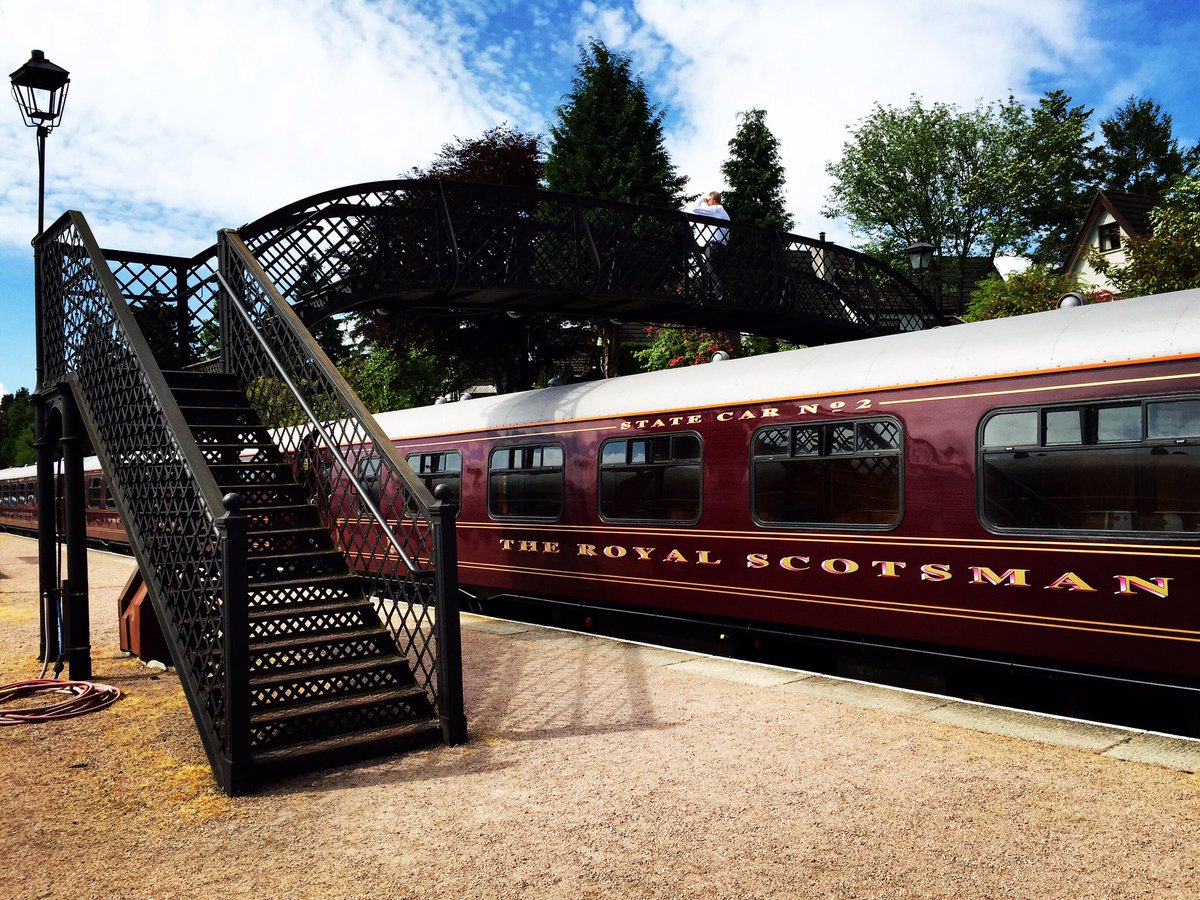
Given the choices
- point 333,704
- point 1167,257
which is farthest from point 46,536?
point 1167,257

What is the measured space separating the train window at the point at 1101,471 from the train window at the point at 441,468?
301 inches

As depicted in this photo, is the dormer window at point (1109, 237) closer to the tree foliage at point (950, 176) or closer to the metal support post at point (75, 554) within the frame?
the tree foliage at point (950, 176)

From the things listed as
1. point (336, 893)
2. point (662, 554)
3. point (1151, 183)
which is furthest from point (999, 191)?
point (336, 893)

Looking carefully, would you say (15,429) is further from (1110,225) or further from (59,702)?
(59,702)

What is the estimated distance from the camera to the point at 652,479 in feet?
34.4

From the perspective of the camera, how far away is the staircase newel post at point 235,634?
5.79 m

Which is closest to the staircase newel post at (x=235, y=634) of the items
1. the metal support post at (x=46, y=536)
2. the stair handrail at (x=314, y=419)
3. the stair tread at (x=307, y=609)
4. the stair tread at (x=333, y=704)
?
the stair tread at (x=333, y=704)

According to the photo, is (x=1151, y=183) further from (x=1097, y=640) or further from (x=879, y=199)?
(x=1097, y=640)

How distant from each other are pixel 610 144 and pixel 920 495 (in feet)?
76.8

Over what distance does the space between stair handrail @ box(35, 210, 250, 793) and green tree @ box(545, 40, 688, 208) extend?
65.1 feet

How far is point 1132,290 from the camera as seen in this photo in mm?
20891

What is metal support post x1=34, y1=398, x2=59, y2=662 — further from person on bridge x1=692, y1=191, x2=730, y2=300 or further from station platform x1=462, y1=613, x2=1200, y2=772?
person on bridge x1=692, y1=191, x2=730, y2=300

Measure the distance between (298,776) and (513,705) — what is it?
201 centimetres

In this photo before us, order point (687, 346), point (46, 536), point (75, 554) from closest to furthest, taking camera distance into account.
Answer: point (75, 554) → point (46, 536) → point (687, 346)
